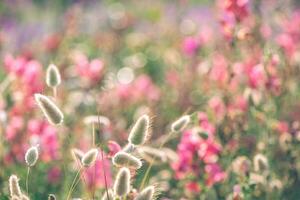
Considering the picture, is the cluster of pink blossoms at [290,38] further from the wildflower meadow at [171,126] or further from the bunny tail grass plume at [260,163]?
the bunny tail grass plume at [260,163]

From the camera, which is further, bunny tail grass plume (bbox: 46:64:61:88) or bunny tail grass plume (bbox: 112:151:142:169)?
bunny tail grass plume (bbox: 46:64:61:88)

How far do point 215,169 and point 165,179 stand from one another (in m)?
0.48

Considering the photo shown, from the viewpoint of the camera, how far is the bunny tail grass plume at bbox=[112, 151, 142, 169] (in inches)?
77.7

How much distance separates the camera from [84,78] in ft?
13.0

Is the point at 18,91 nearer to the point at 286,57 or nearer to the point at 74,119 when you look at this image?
the point at 74,119

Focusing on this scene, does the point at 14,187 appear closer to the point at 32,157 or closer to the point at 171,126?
the point at 32,157

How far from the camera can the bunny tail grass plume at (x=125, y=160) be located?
1.97 meters

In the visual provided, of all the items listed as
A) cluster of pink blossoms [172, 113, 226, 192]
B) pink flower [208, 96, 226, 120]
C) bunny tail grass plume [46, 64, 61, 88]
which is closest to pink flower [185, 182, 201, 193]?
cluster of pink blossoms [172, 113, 226, 192]

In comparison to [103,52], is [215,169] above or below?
above

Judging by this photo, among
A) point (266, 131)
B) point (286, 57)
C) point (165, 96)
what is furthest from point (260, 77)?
point (165, 96)

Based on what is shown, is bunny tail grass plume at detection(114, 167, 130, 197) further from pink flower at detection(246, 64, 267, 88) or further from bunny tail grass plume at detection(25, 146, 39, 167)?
pink flower at detection(246, 64, 267, 88)

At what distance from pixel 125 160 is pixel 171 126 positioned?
1.21 feet

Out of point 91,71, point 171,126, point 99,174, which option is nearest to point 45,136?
point 99,174

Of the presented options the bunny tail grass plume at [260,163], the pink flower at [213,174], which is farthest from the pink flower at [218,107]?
the bunny tail grass plume at [260,163]
